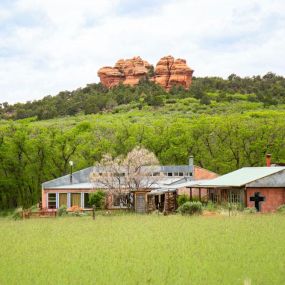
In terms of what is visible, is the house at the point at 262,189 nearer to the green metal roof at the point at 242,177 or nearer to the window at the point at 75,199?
the green metal roof at the point at 242,177

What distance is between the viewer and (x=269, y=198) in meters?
40.9

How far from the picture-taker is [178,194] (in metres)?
49.1

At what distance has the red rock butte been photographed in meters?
146

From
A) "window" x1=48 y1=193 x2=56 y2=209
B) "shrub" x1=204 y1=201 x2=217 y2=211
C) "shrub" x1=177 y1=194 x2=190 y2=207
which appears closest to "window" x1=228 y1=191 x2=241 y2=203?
"shrub" x1=204 y1=201 x2=217 y2=211

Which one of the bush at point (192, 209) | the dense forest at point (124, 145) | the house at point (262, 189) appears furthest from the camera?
the dense forest at point (124, 145)

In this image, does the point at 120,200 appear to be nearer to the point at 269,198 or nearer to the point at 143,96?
the point at 269,198

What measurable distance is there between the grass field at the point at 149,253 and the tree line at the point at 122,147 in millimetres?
28435

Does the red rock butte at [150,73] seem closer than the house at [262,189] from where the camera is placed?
No

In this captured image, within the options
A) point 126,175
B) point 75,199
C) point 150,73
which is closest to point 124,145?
point 75,199

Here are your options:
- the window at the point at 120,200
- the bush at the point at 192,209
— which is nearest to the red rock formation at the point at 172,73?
the window at the point at 120,200

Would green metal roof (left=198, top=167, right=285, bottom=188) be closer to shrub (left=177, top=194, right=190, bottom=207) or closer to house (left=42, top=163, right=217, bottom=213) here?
shrub (left=177, top=194, right=190, bottom=207)

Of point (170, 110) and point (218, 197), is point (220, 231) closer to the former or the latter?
point (218, 197)

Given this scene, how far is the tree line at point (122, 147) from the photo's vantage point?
61062 mm

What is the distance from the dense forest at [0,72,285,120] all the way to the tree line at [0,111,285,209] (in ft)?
122
